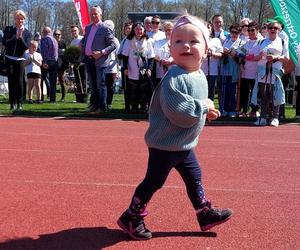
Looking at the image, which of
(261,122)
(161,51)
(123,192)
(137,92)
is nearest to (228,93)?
(261,122)

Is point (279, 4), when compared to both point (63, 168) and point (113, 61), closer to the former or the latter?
point (113, 61)

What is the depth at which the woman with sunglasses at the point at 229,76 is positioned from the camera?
39.3 ft

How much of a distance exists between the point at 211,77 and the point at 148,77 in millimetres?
1455

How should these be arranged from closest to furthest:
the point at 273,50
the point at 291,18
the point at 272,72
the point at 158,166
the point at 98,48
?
the point at 158,166
the point at 273,50
the point at 272,72
the point at 98,48
the point at 291,18

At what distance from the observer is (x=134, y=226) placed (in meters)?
3.96

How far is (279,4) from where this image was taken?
475 inches

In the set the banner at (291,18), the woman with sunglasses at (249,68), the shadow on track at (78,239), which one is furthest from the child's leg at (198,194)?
the banner at (291,18)

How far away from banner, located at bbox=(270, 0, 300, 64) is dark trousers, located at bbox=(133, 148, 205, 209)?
27.7 ft

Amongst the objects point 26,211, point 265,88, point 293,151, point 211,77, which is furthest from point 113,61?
point 26,211

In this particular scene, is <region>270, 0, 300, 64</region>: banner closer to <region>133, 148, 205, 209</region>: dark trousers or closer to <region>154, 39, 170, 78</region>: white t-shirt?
<region>154, 39, 170, 78</region>: white t-shirt

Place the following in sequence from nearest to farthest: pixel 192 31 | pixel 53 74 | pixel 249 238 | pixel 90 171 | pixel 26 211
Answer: pixel 192 31 < pixel 249 238 < pixel 26 211 < pixel 90 171 < pixel 53 74

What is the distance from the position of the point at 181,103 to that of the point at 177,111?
62mm

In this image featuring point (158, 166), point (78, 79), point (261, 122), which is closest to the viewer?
point (158, 166)

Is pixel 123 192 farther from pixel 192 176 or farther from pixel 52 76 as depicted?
pixel 52 76
